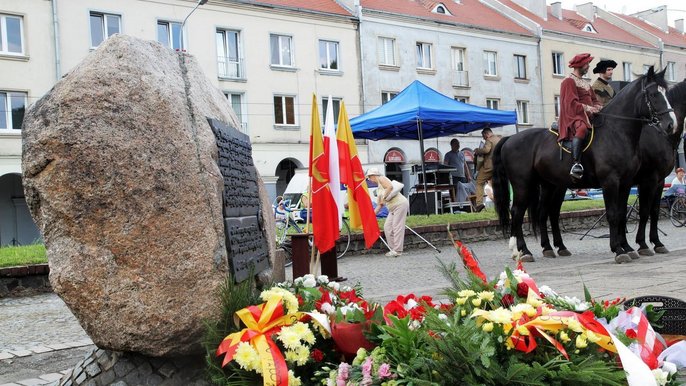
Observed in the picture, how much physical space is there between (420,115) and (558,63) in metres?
32.5

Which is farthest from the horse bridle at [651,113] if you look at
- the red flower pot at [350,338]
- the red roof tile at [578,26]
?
the red roof tile at [578,26]

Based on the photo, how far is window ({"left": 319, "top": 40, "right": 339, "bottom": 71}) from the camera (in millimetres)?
36375

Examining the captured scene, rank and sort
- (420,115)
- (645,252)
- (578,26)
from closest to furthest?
(645,252), (420,115), (578,26)

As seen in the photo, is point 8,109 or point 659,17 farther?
point 659,17

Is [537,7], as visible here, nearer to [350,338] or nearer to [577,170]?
[577,170]

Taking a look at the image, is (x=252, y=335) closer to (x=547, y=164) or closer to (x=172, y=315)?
(x=172, y=315)

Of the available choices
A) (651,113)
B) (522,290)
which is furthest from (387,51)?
(522,290)

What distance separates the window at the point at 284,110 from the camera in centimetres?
3488

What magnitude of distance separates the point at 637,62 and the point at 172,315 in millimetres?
52632

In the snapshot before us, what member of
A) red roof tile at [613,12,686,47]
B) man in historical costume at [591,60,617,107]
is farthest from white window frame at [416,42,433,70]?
Answer: man in historical costume at [591,60,617,107]

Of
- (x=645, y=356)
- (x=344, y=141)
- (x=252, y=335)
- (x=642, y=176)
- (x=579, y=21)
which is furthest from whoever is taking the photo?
(x=579, y=21)

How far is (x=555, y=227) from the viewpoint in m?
11.5

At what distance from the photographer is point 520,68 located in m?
44.7

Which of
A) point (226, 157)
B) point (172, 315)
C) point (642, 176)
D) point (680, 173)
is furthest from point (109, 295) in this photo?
point (680, 173)
